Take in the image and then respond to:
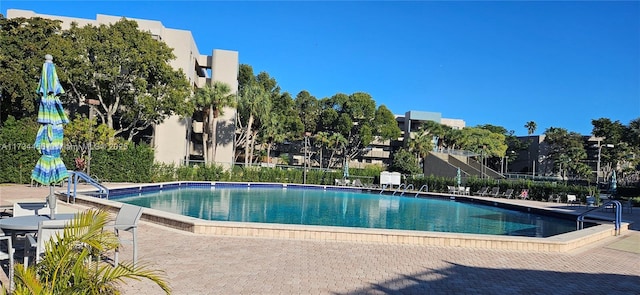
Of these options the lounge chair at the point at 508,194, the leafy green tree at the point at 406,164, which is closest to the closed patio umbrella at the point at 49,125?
the lounge chair at the point at 508,194

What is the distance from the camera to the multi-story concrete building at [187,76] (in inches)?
1168

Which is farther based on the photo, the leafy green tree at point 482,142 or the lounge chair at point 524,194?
the leafy green tree at point 482,142

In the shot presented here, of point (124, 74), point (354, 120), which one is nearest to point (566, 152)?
point (354, 120)

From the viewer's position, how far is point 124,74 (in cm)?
2602

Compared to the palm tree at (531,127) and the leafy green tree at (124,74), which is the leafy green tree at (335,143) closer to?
the leafy green tree at (124,74)

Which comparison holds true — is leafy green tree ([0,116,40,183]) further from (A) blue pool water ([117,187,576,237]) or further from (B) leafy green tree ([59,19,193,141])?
(B) leafy green tree ([59,19,193,141])

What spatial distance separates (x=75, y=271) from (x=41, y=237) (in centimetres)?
175

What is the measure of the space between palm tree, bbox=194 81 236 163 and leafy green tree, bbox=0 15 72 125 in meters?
9.86

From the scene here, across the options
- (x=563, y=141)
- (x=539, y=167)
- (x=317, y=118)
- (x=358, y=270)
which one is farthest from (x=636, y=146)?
(x=358, y=270)

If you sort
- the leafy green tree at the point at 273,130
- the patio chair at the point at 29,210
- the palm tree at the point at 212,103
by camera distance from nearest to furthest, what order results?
the patio chair at the point at 29,210
the palm tree at the point at 212,103
the leafy green tree at the point at 273,130

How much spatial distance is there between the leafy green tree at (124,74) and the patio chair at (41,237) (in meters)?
21.7

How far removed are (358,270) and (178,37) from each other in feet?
96.7

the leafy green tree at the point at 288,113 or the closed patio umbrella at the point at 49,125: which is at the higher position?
the leafy green tree at the point at 288,113

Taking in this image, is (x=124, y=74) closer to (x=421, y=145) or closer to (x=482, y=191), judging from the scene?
(x=482, y=191)
